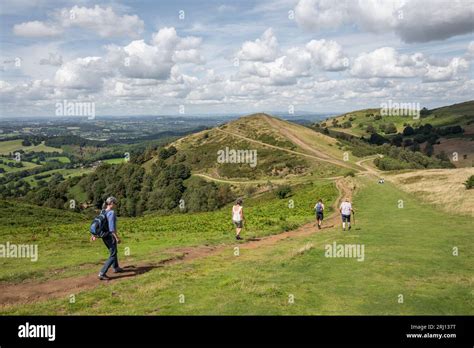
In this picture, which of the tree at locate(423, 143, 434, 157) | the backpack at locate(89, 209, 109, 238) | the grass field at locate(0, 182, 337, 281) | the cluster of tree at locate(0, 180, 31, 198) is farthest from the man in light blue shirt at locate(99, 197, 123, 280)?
the tree at locate(423, 143, 434, 157)

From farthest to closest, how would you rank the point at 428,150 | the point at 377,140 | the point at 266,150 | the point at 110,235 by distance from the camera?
the point at 377,140 < the point at 428,150 < the point at 266,150 < the point at 110,235

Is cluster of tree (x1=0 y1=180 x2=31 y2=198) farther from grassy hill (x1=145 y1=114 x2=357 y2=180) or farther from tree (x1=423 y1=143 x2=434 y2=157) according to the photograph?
tree (x1=423 y1=143 x2=434 y2=157)

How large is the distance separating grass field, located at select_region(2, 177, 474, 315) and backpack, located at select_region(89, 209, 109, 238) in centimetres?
217

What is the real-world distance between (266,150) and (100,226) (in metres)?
111

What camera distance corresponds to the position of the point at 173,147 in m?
155

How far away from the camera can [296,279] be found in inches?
600

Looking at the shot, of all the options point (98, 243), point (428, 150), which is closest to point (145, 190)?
point (98, 243)

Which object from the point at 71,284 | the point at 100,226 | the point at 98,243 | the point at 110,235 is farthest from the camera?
the point at 98,243

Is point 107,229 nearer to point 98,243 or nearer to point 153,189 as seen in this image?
point 98,243

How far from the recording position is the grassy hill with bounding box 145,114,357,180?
100625 millimetres

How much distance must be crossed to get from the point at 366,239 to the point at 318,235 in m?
3.89
